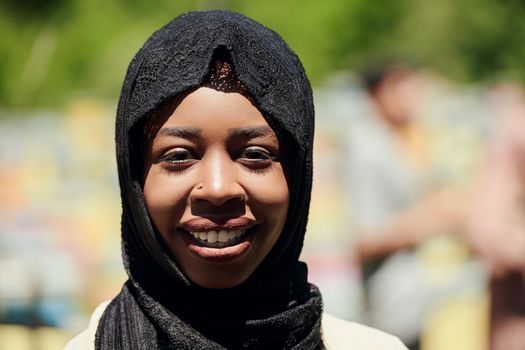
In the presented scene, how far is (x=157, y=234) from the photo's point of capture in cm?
259

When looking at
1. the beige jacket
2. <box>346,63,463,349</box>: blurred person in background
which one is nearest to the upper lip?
the beige jacket

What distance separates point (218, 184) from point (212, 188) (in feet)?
0.05

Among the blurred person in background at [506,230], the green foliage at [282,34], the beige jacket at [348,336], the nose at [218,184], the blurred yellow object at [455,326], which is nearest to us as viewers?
the nose at [218,184]

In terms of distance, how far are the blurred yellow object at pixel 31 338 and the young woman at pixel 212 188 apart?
282cm

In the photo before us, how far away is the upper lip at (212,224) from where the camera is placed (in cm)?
248

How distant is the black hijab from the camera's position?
2549 mm

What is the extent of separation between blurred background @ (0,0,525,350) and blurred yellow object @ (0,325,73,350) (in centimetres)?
1

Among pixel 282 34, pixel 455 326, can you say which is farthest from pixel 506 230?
pixel 282 34

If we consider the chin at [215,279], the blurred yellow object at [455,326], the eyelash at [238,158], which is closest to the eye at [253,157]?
the eyelash at [238,158]

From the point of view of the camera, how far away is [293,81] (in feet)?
8.63

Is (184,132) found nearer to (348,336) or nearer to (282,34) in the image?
(348,336)

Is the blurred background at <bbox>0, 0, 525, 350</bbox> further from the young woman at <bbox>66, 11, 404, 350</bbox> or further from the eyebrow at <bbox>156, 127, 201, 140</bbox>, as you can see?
the eyebrow at <bbox>156, 127, 201, 140</bbox>

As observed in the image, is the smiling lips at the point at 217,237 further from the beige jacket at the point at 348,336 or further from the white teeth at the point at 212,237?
the beige jacket at the point at 348,336

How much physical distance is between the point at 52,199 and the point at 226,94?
36.3 ft
